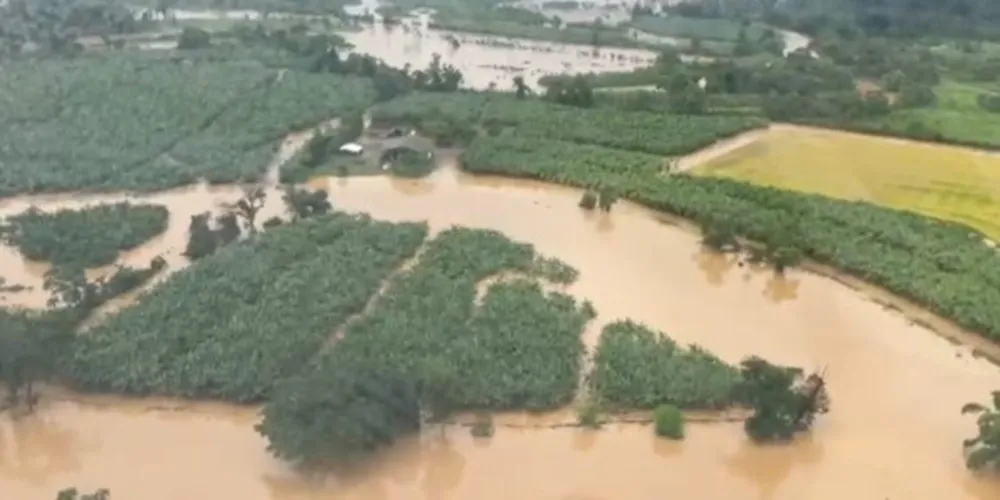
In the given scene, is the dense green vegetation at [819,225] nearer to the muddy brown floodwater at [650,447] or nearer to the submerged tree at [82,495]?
the muddy brown floodwater at [650,447]

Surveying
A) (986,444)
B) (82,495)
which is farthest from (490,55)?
(82,495)

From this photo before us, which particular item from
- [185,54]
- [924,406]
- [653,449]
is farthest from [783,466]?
[185,54]

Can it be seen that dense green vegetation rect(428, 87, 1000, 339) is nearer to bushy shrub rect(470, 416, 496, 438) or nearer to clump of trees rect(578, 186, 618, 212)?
clump of trees rect(578, 186, 618, 212)

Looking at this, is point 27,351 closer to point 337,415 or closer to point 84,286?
point 84,286

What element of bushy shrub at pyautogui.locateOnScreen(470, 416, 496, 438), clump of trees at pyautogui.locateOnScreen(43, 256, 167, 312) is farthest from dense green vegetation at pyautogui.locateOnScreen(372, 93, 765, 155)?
bushy shrub at pyautogui.locateOnScreen(470, 416, 496, 438)

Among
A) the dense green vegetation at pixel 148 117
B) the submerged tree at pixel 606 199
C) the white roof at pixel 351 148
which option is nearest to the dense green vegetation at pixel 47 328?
the dense green vegetation at pixel 148 117

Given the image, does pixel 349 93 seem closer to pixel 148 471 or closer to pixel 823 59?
pixel 823 59
